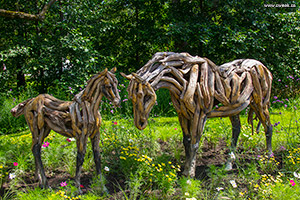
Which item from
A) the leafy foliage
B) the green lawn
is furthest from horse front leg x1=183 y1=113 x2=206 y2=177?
the leafy foliage

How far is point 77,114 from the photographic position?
345 cm

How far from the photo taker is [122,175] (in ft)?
13.5

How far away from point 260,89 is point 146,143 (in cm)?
221

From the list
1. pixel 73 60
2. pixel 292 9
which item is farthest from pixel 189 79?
pixel 292 9

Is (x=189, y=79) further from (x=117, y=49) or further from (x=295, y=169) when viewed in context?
(x=117, y=49)

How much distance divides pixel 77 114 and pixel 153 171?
131 cm

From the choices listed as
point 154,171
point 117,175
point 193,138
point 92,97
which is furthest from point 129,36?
point 154,171

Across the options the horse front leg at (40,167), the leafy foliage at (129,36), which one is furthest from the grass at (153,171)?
the leafy foliage at (129,36)

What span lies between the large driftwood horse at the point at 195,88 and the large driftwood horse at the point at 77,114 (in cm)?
39

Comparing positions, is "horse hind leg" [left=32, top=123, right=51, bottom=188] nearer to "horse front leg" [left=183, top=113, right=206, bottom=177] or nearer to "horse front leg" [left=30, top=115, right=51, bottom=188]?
"horse front leg" [left=30, top=115, right=51, bottom=188]

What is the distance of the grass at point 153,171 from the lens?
3.52m

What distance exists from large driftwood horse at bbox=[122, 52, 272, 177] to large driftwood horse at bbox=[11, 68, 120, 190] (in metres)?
0.39

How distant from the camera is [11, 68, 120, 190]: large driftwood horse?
339cm

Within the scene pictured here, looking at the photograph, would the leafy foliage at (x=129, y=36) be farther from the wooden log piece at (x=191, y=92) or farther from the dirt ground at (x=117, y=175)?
the wooden log piece at (x=191, y=92)
